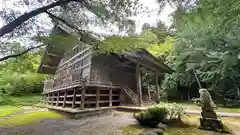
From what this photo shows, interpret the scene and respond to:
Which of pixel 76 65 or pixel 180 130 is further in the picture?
pixel 76 65

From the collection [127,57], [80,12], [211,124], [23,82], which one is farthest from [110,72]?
[23,82]

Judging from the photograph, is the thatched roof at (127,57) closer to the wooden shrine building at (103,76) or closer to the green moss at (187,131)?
the wooden shrine building at (103,76)

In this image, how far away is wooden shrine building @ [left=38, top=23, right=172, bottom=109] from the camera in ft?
33.2

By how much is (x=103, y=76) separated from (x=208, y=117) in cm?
786

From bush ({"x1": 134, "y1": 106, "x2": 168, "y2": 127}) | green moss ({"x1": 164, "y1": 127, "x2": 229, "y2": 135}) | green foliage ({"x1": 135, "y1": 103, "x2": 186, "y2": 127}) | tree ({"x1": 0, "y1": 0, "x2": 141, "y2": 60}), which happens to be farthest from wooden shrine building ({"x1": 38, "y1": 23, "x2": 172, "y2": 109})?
green moss ({"x1": 164, "y1": 127, "x2": 229, "y2": 135})

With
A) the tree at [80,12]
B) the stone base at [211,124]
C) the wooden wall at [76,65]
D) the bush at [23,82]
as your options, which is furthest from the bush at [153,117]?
the bush at [23,82]

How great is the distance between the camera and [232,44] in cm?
824

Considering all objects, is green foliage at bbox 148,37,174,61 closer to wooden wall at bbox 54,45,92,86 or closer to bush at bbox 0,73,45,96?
wooden wall at bbox 54,45,92,86

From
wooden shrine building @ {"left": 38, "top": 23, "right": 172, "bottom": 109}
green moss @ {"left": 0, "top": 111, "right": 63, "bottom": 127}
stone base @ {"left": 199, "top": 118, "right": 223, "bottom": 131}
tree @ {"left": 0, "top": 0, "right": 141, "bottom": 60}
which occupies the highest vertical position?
tree @ {"left": 0, "top": 0, "right": 141, "bottom": 60}

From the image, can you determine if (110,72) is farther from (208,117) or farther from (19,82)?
(19,82)

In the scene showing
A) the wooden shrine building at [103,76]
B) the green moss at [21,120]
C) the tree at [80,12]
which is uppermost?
the tree at [80,12]

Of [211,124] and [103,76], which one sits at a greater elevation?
[103,76]

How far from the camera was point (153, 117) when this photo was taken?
5.43 metres

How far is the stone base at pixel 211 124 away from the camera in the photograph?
4.90 m
